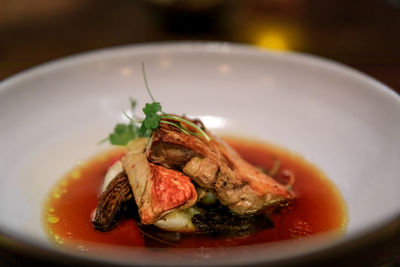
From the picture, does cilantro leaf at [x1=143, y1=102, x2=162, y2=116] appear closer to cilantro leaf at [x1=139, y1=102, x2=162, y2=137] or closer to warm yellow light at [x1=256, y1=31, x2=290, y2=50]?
cilantro leaf at [x1=139, y1=102, x2=162, y2=137]

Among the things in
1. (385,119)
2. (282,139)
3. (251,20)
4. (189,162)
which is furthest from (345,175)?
(251,20)

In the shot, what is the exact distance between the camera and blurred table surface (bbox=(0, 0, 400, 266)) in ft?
12.2

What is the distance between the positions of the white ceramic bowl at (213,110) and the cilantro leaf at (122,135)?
1.19 ft

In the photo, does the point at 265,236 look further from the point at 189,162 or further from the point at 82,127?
the point at 82,127

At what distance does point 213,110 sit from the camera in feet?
10.1

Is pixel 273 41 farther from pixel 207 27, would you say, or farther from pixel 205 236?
pixel 205 236

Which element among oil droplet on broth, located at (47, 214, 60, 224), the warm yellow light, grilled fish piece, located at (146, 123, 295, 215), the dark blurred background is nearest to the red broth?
oil droplet on broth, located at (47, 214, 60, 224)

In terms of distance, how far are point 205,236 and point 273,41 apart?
255 cm

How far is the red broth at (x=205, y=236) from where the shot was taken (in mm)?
1923

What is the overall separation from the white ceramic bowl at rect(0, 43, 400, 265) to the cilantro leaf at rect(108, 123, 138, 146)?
14.3 inches

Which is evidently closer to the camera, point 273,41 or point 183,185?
point 183,185

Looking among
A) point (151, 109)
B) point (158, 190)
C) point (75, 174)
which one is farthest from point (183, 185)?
point (75, 174)

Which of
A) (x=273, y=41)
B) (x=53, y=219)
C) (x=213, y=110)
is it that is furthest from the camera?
(x=273, y=41)

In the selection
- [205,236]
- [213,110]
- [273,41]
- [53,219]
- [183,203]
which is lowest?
[53,219]
